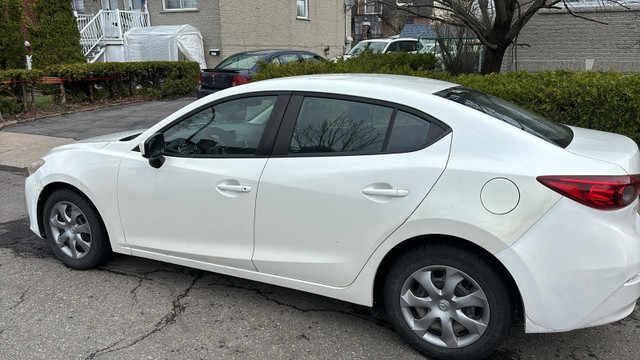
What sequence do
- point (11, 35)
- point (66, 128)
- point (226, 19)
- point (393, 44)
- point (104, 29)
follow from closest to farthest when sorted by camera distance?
point (66, 128) → point (11, 35) → point (226, 19) → point (104, 29) → point (393, 44)

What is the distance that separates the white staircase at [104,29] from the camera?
60.1 ft

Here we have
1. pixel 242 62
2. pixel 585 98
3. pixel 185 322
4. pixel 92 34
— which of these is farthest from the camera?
pixel 92 34

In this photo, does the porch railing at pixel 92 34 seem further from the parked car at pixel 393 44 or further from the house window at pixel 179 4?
the parked car at pixel 393 44

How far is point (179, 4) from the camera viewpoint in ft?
62.0

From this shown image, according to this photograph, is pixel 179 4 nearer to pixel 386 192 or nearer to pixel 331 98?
pixel 331 98

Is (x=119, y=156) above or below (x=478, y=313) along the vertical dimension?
above

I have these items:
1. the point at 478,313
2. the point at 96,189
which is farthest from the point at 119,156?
the point at 478,313

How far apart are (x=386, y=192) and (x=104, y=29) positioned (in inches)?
747

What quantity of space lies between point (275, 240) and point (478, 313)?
1.26 m

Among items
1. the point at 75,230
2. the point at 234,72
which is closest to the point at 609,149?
the point at 75,230

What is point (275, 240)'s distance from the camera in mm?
3133

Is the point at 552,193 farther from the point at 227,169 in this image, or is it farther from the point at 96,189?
the point at 96,189

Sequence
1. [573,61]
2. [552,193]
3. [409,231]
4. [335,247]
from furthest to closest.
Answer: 1. [573,61]
2. [335,247]
3. [409,231]
4. [552,193]

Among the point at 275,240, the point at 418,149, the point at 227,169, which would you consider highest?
the point at 418,149
